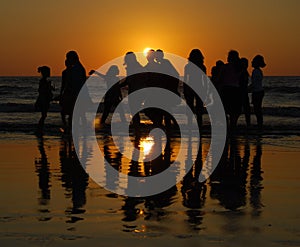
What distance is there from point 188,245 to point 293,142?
11.2m

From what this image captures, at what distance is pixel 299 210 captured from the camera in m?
7.75

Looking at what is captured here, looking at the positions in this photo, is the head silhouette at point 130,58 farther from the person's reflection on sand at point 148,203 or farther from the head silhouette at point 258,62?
the person's reflection on sand at point 148,203

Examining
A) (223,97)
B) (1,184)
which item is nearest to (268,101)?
(223,97)

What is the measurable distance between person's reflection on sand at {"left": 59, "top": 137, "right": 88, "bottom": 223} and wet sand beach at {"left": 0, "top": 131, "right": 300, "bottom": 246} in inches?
0.4

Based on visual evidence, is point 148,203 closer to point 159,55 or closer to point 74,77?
point 159,55

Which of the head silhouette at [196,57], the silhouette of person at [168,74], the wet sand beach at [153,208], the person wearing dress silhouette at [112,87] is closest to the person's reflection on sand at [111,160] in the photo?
the wet sand beach at [153,208]

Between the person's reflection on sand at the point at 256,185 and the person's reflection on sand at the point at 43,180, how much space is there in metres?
2.26

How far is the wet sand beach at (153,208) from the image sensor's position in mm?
6453

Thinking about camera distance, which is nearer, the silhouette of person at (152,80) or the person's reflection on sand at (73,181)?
the person's reflection on sand at (73,181)

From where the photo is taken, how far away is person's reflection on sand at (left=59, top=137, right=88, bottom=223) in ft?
25.4

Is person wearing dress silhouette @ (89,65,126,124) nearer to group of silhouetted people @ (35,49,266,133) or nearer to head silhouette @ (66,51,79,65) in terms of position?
group of silhouetted people @ (35,49,266,133)

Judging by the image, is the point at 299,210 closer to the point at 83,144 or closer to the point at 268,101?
the point at 83,144

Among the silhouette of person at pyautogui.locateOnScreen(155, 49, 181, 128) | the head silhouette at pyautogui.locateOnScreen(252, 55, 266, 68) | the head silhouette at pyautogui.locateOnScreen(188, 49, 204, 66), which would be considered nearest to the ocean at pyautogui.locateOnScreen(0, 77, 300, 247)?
the silhouette of person at pyautogui.locateOnScreen(155, 49, 181, 128)

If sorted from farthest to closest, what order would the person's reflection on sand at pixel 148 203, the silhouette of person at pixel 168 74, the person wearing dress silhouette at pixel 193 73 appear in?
1. the person wearing dress silhouette at pixel 193 73
2. the silhouette of person at pixel 168 74
3. the person's reflection on sand at pixel 148 203
